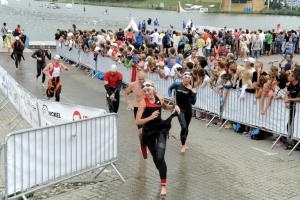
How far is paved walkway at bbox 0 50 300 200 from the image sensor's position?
25.2ft

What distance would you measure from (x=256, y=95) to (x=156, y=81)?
5050 millimetres

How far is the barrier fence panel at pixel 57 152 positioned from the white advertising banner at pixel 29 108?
2654mm

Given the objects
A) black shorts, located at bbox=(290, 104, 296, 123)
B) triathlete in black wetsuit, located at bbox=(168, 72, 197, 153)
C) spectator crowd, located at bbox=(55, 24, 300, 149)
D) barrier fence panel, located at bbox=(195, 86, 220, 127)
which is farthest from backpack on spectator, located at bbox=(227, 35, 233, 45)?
triathlete in black wetsuit, located at bbox=(168, 72, 197, 153)

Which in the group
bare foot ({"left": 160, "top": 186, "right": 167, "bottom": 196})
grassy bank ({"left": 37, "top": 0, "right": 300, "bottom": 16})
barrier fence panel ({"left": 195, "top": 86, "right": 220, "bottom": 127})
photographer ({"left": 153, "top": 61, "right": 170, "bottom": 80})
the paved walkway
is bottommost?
the paved walkway

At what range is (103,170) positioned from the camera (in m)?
8.39

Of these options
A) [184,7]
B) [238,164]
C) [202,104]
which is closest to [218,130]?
[202,104]

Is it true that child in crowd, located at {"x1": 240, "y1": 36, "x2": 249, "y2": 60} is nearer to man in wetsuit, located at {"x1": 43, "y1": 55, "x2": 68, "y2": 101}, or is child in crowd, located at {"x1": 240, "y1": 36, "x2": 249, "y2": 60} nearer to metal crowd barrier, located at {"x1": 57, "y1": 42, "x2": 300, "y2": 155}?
metal crowd barrier, located at {"x1": 57, "y1": 42, "x2": 300, "y2": 155}

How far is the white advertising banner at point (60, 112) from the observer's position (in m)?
8.90

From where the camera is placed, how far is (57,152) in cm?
724

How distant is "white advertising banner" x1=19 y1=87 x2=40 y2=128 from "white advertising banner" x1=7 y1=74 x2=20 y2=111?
1.59 ft

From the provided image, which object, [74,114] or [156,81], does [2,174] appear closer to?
[74,114]

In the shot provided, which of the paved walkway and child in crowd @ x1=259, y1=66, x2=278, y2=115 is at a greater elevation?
child in crowd @ x1=259, y1=66, x2=278, y2=115

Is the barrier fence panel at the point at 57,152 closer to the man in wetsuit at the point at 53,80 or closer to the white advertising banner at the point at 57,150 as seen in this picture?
the white advertising banner at the point at 57,150

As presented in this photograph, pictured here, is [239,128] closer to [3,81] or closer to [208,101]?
[208,101]
